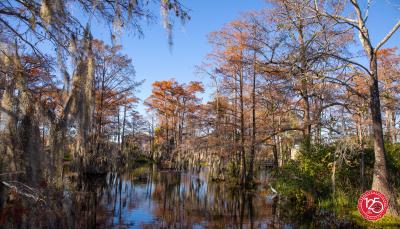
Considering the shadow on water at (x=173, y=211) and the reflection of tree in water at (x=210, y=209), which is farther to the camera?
the reflection of tree in water at (x=210, y=209)

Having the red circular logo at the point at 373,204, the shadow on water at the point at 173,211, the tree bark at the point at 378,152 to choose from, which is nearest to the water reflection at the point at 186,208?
the shadow on water at the point at 173,211

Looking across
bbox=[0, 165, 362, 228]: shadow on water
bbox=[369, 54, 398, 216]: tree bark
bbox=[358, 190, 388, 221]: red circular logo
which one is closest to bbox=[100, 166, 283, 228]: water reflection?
bbox=[0, 165, 362, 228]: shadow on water

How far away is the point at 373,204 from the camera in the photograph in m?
5.45

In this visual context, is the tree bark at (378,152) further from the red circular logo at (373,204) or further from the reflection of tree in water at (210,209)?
the red circular logo at (373,204)

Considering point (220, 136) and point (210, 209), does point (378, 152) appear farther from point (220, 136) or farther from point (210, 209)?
point (220, 136)

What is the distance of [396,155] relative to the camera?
11500 mm

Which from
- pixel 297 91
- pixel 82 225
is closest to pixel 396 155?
pixel 297 91

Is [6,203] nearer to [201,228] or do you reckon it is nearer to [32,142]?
[32,142]

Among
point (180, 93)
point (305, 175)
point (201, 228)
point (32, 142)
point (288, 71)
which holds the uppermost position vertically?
point (180, 93)

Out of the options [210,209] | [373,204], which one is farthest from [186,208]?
[373,204]

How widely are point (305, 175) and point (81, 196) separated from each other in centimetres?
805

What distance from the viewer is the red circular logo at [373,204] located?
5.38 metres

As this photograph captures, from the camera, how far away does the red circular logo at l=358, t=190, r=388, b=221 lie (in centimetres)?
538

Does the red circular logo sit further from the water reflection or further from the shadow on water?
the water reflection
